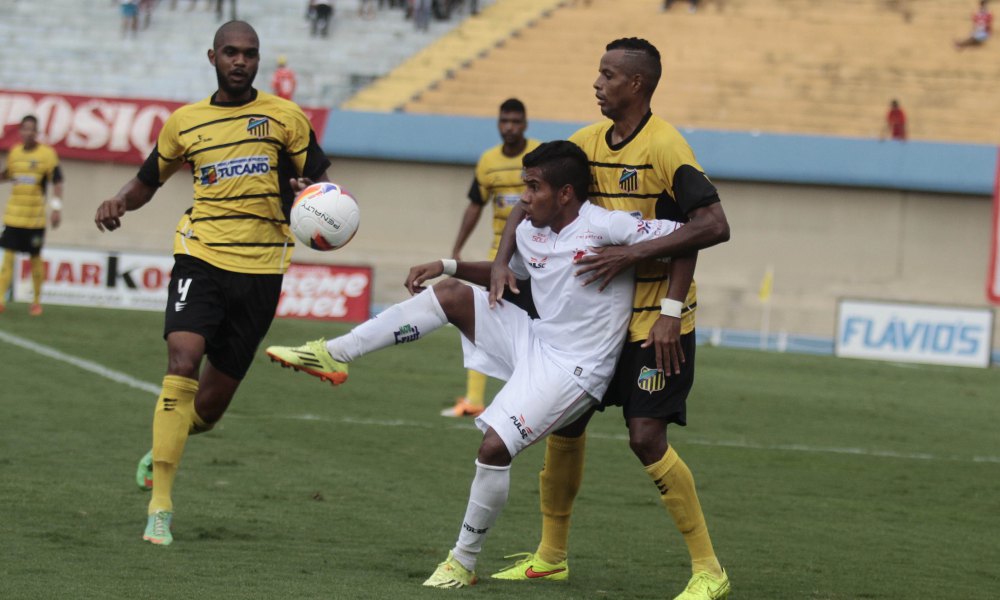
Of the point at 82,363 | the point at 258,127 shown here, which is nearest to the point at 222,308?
the point at 258,127

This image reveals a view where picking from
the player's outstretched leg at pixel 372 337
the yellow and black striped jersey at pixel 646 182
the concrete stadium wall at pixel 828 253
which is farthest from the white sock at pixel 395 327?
the concrete stadium wall at pixel 828 253

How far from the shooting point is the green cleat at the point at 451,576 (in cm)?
589

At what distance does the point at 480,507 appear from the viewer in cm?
591

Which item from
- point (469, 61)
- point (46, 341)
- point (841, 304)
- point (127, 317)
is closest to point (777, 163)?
point (841, 304)

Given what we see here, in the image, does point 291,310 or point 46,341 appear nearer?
point 46,341

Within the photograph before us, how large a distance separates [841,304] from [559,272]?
52.8 ft

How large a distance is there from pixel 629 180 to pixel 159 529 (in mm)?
2559

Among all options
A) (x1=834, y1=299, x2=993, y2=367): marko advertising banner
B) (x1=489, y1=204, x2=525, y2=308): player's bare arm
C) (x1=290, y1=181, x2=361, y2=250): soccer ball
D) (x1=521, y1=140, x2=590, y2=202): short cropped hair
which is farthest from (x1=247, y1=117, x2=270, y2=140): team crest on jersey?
(x1=834, y1=299, x2=993, y2=367): marko advertising banner

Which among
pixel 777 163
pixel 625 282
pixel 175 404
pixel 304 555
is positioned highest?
pixel 777 163

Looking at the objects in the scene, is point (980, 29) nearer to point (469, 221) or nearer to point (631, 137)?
point (469, 221)

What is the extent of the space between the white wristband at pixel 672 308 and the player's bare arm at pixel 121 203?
2471 mm

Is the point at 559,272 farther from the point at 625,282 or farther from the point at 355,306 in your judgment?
the point at 355,306

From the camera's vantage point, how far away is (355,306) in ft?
74.2

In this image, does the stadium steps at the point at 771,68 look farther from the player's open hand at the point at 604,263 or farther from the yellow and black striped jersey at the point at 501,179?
the player's open hand at the point at 604,263
